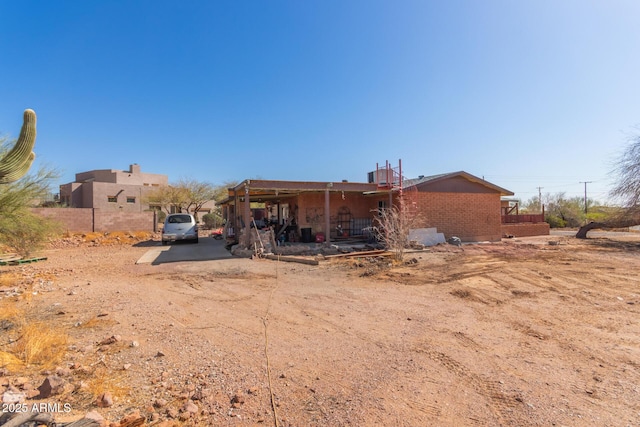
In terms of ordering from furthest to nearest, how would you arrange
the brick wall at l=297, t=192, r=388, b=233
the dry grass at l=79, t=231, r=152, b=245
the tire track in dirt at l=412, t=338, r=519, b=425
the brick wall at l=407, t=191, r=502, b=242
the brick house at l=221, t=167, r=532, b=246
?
the dry grass at l=79, t=231, r=152, b=245 → the brick wall at l=297, t=192, r=388, b=233 → the brick wall at l=407, t=191, r=502, b=242 → the brick house at l=221, t=167, r=532, b=246 → the tire track in dirt at l=412, t=338, r=519, b=425

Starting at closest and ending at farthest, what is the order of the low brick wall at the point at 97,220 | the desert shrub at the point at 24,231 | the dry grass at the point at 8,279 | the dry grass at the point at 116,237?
1. the dry grass at the point at 8,279
2. the desert shrub at the point at 24,231
3. the dry grass at the point at 116,237
4. the low brick wall at the point at 97,220

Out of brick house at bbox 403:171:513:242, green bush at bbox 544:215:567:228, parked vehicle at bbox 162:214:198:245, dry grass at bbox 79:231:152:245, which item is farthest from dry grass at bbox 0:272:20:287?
green bush at bbox 544:215:567:228

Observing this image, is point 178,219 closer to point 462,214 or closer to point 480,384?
point 462,214

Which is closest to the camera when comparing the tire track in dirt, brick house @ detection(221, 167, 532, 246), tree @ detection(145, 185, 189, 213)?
the tire track in dirt

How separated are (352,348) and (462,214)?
625 inches

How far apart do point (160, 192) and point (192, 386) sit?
110ft

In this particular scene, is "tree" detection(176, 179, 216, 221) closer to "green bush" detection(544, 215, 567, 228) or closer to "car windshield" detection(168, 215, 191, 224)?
"car windshield" detection(168, 215, 191, 224)

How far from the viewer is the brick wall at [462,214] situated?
1739 centimetres

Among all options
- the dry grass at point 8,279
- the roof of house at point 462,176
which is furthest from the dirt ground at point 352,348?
the roof of house at point 462,176

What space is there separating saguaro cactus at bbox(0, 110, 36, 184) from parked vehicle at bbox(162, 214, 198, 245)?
1178cm

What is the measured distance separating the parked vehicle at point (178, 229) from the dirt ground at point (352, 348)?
9.00 metres

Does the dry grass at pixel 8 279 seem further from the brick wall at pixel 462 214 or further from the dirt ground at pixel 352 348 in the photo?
the brick wall at pixel 462 214

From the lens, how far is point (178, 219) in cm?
1897

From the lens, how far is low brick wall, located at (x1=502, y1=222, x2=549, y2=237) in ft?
71.6
